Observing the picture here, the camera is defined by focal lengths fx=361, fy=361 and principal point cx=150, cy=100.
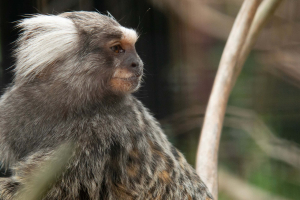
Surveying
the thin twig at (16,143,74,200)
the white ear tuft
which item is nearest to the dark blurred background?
the white ear tuft

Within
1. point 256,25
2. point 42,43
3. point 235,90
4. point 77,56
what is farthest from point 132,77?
point 235,90

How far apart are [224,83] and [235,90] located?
2257 millimetres

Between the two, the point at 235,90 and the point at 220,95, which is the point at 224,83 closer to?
the point at 220,95

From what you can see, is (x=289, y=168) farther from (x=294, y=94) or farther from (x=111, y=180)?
(x=111, y=180)

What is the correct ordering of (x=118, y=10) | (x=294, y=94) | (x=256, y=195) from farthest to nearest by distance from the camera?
(x=294, y=94), (x=256, y=195), (x=118, y=10)

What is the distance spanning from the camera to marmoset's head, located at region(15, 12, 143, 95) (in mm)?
1631

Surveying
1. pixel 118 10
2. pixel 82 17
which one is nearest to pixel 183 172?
pixel 82 17

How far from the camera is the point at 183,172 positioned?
180 cm

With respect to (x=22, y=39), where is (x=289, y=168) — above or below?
below

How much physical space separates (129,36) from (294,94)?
2700 mm

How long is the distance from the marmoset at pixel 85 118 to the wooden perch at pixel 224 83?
0.15 m

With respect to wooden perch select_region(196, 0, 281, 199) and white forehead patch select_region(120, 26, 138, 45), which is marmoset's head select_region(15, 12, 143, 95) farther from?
wooden perch select_region(196, 0, 281, 199)

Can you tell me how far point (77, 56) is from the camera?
1.66 metres

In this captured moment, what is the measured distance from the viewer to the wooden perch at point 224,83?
1865mm
